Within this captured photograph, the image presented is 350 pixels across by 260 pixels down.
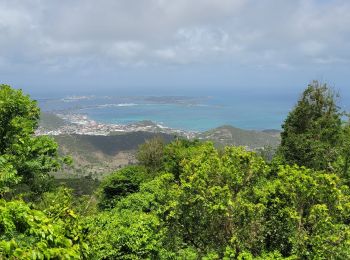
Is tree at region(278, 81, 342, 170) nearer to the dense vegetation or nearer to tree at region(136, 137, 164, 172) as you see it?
the dense vegetation

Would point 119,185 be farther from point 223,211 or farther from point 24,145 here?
point 223,211

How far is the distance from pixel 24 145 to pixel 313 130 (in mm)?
31629

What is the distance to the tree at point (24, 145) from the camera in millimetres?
20062

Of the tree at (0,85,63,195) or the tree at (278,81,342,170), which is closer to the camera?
the tree at (0,85,63,195)

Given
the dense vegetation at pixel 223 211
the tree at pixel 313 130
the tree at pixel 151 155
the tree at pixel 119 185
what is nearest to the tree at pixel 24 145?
the dense vegetation at pixel 223 211

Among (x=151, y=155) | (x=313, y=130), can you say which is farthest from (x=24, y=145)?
(x=151, y=155)

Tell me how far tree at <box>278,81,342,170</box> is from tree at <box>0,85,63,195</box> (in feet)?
79.3

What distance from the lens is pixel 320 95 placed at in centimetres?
4416

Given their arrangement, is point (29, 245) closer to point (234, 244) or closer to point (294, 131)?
point (234, 244)

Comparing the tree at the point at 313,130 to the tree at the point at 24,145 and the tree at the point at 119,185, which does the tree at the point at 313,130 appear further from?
the tree at the point at 24,145

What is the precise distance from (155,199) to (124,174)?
18.3 m

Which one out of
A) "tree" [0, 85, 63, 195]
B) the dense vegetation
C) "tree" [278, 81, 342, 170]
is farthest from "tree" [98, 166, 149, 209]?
the dense vegetation

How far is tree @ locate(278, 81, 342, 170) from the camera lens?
1431 inches

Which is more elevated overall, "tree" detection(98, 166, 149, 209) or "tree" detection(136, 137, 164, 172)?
"tree" detection(136, 137, 164, 172)
